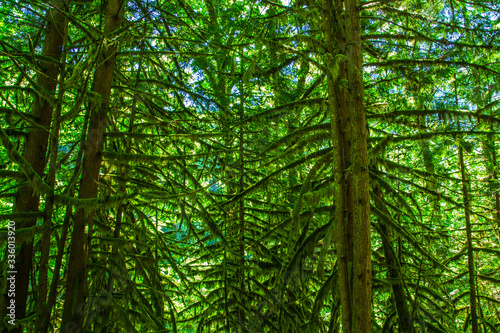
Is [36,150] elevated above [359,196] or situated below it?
above

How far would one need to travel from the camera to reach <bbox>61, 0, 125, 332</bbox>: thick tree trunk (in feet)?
11.6

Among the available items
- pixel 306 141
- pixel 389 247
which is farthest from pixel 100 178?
pixel 389 247

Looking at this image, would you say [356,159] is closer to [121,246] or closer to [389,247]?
[389,247]

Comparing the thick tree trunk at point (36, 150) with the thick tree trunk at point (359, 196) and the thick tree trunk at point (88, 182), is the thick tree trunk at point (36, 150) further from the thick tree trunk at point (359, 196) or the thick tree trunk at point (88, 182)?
the thick tree trunk at point (359, 196)

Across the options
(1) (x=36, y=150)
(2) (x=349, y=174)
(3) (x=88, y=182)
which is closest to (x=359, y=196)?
(2) (x=349, y=174)

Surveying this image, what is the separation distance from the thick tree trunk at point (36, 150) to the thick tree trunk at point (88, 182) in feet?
1.38

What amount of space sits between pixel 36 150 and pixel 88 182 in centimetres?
98

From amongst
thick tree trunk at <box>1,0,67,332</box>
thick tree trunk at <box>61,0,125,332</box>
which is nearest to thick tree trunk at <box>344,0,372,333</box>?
thick tree trunk at <box>61,0,125,332</box>

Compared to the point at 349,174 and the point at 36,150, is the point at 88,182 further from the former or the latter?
the point at 349,174

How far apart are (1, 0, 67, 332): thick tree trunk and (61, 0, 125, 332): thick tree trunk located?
421 mm

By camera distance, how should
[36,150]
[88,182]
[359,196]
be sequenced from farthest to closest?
[36,150]
[88,182]
[359,196]

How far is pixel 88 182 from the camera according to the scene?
384cm

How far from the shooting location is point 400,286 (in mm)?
4641

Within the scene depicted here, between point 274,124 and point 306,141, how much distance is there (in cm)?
91
